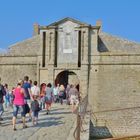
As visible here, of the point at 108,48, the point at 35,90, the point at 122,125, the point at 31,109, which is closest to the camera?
the point at 31,109

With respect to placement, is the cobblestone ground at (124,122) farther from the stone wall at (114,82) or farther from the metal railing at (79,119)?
the metal railing at (79,119)

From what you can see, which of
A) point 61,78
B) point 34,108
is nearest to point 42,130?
point 34,108

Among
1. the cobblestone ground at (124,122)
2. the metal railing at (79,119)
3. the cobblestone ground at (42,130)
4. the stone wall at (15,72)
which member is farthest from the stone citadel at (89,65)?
the metal railing at (79,119)

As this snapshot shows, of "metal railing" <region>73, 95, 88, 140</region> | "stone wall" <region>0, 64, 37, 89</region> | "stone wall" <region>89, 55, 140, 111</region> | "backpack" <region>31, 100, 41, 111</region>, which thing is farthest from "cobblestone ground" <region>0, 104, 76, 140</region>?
"stone wall" <region>0, 64, 37, 89</region>

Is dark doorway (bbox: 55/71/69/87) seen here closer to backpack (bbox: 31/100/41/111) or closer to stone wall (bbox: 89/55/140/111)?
stone wall (bbox: 89/55/140/111)

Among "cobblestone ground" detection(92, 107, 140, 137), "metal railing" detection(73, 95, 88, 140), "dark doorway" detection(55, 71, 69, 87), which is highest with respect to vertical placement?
"dark doorway" detection(55, 71, 69, 87)

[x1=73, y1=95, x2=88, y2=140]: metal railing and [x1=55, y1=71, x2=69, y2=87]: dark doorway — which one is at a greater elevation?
[x1=55, y1=71, x2=69, y2=87]: dark doorway

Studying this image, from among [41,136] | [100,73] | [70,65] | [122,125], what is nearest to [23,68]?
[70,65]

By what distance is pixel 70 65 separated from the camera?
3700 centimetres

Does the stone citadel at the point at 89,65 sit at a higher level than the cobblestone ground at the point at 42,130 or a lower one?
higher

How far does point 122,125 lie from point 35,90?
10.9 meters

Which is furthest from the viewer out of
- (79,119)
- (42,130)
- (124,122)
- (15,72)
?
(15,72)

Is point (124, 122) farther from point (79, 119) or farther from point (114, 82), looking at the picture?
point (79, 119)

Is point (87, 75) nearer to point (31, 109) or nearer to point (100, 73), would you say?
point (100, 73)
